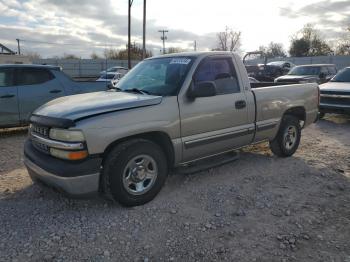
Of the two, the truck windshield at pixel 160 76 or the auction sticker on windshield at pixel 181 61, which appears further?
the auction sticker on windshield at pixel 181 61

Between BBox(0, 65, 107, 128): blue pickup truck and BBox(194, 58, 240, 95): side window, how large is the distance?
4.58m

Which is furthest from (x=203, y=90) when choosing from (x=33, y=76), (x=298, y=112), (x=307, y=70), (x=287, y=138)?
(x=307, y=70)

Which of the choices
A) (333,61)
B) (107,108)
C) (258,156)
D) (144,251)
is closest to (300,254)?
(144,251)

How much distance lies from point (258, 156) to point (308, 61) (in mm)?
42679

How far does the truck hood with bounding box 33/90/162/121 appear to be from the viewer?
3.83 m

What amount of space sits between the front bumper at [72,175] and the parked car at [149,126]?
1cm

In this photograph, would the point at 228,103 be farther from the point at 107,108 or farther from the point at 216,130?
the point at 107,108

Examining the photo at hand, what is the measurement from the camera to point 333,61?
41875mm

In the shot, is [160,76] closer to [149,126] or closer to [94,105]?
[149,126]

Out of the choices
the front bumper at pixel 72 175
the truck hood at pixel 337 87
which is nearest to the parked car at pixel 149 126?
the front bumper at pixel 72 175

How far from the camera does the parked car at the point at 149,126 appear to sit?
3.73 m

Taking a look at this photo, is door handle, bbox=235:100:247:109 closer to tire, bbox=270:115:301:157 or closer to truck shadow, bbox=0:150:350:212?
truck shadow, bbox=0:150:350:212

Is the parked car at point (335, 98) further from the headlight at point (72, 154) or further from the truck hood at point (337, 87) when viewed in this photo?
the headlight at point (72, 154)

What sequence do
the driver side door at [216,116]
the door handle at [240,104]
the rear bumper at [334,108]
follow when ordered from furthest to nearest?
the rear bumper at [334,108]
the door handle at [240,104]
the driver side door at [216,116]
